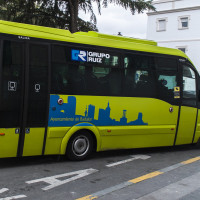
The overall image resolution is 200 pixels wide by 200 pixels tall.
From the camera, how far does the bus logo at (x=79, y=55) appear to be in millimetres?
6738

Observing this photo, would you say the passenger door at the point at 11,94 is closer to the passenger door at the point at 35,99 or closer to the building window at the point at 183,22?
the passenger door at the point at 35,99

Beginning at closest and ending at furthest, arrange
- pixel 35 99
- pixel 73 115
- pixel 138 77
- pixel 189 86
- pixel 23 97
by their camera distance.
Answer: pixel 23 97, pixel 35 99, pixel 73 115, pixel 138 77, pixel 189 86

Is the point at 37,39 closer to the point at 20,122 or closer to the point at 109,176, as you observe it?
the point at 20,122

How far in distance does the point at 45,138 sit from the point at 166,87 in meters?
3.49

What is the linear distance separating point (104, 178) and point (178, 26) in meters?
34.8

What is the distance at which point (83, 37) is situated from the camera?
6969mm

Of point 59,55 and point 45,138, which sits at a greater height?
point 59,55

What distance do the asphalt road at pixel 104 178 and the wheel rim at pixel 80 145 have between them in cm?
22

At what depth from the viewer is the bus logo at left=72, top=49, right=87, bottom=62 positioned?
6738mm

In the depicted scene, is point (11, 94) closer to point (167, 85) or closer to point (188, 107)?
point (167, 85)

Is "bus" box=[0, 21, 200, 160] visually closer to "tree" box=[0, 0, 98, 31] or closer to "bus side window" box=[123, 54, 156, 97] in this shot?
"bus side window" box=[123, 54, 156, 97]

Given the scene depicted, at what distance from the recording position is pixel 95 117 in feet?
23.0

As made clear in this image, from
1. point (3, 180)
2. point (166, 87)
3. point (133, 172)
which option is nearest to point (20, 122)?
point (3, 180)

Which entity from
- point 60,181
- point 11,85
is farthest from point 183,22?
point 60,181
